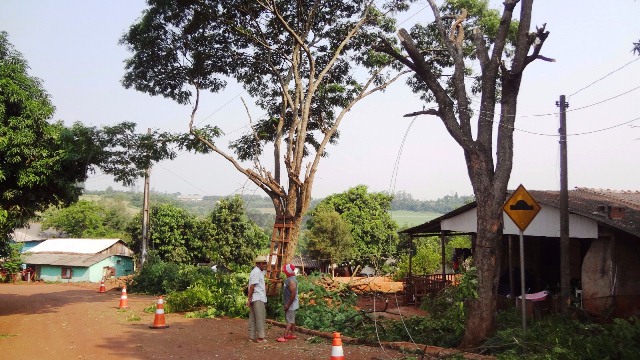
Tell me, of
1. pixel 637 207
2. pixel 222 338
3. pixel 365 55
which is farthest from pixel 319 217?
pixel 222 338

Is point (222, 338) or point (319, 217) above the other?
point (319, 217)

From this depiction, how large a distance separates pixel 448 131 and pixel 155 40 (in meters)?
12.4

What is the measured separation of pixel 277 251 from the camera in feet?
57.4

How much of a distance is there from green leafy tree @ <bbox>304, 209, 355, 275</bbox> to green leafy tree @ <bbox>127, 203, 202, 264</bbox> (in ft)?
34.6

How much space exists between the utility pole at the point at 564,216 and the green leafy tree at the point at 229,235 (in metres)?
36.1

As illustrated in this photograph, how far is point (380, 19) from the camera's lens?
19.9 meters

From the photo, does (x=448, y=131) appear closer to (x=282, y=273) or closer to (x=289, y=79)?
(x=282, y=273)

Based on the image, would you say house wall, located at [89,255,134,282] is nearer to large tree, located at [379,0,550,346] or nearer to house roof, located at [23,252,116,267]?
house roof, located at [23,252,116,267]

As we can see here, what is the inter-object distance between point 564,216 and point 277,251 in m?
8.84

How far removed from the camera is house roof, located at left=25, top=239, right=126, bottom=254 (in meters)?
51.1

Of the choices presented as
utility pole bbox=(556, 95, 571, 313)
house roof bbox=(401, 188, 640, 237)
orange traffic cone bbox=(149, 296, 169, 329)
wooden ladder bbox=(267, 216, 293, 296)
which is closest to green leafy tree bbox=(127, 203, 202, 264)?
house roof bbox=(401, 188, 640, 237)

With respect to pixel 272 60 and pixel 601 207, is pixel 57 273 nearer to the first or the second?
pixel 272 60

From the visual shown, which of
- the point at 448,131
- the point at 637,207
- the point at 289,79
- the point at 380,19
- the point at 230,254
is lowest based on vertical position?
the point at 230,254

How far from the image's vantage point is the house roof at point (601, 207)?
1296cm
